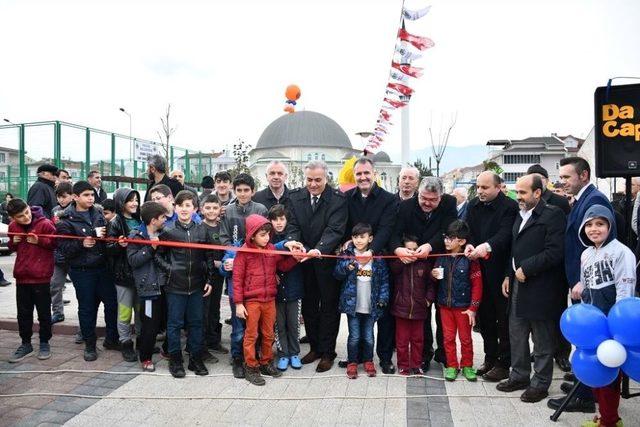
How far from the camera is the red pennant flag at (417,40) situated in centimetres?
1212

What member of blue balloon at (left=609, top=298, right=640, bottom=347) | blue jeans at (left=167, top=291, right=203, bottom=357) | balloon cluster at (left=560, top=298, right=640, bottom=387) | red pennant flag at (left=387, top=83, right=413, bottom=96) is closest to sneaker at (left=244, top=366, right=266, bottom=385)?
blue jeans at (left=167, top=291, right=203, bottom=357)

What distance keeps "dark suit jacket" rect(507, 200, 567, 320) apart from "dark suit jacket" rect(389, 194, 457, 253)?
805 mm

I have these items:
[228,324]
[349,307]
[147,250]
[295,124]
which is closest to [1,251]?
[228,324]

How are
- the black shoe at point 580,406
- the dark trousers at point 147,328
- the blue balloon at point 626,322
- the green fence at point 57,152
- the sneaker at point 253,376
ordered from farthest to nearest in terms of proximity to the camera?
the green fence at point 57,152 → the dark trousers at point 147,328 → the sneaker at point 253,376 → the black shoe at point 580,406 → the blue balloon at point 626,322

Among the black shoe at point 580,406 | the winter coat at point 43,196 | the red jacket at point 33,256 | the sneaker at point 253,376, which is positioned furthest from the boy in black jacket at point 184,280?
the winter coat at point 43,196

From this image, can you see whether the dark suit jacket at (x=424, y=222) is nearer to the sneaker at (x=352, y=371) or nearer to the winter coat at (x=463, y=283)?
the winter coat at (x=463, y=283)

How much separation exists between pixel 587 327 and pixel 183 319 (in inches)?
143

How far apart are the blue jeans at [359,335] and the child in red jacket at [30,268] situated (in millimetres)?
3267

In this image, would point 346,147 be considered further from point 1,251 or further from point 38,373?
point 38,373

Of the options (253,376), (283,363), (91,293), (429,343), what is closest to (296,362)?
(283,363)

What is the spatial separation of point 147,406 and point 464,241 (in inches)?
127

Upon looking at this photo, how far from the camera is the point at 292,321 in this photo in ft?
17.3

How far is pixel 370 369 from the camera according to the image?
4.97 m

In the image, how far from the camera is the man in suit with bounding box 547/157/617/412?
4.05 meters
